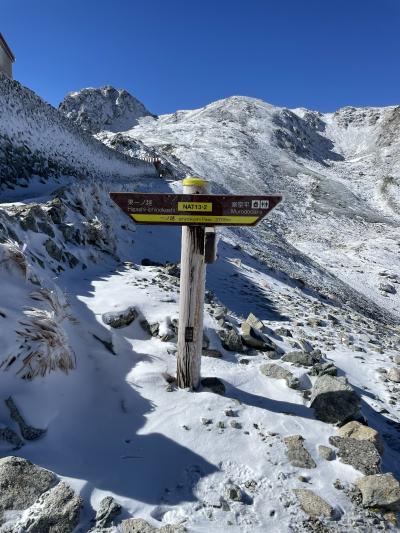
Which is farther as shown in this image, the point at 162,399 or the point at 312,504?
the point at 162,399

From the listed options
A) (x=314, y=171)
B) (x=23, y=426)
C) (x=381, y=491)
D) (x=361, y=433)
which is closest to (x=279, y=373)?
(x=361, y=433)

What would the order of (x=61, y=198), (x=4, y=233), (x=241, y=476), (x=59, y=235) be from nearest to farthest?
(x=241, y=476)
(x=4, y=233)
(x=59, y=235)
(x=61, y=198)

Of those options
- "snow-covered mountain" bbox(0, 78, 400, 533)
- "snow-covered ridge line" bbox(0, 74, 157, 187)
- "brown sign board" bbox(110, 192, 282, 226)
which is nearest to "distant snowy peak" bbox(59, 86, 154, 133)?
"snow-covered ridge line" bbox(0, 74, 157, 187)

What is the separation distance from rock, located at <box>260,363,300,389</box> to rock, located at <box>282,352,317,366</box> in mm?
523

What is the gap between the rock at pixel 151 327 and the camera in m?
6.79

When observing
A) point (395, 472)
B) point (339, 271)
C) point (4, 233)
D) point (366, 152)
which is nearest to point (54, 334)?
point (4, 233)

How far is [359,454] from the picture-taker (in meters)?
4.38

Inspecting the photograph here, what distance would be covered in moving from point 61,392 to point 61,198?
8.13 meters

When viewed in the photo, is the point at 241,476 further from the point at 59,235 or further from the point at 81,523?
the point at 59,235

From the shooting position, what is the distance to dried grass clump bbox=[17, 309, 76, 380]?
4.62m

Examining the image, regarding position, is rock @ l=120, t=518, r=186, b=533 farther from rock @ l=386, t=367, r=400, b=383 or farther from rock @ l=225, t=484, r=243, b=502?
rock @ l=386, t=367, r=400, b=383

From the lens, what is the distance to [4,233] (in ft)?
25.2

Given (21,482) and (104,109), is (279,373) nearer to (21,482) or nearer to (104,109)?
(21,482)

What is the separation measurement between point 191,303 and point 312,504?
102 inches
